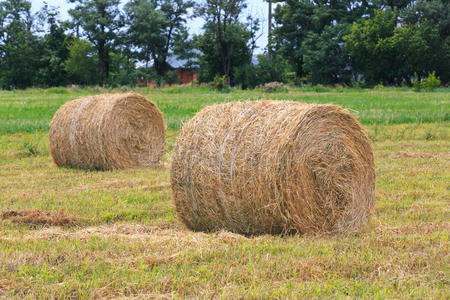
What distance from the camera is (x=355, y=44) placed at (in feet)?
172

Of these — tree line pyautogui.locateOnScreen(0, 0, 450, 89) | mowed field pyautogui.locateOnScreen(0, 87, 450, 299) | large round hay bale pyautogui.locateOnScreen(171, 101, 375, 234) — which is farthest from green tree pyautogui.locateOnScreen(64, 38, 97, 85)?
large round hay bale pyautogui.locateOnScreen(171, 101, 375, 234)

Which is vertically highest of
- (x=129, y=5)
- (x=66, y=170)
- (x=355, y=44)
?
(x=129, y=5)

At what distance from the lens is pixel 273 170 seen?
565 centimetres

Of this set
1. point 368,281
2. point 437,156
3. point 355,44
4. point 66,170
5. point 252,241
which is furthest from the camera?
point 355,44

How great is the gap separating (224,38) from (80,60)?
53.7 ft

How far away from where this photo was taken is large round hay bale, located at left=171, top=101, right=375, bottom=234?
226 inches

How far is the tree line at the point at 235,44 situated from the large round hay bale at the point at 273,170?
4796 centimetres

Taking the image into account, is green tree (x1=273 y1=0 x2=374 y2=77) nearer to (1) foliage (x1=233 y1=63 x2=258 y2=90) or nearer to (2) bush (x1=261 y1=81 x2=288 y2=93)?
(1) foliage (x1=233 y1=63 x2=258 y2=90)

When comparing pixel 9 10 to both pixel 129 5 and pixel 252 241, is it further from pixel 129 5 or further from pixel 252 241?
pixel 252 241

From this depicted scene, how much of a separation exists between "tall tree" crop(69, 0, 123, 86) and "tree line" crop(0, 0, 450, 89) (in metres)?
0.11

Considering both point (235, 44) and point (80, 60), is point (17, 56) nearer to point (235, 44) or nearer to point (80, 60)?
point (80, 60)

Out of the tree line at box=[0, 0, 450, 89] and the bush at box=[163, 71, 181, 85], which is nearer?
the tree line at box=[0, 0, 450, 89]

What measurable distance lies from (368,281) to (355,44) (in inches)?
1992

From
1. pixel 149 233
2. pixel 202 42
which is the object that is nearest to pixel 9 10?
pixel 202 42
